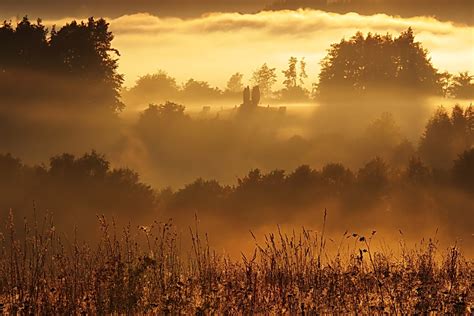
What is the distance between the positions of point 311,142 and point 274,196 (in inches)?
1807

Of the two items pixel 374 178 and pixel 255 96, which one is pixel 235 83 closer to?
pixel 255 96

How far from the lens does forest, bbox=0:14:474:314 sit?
1193 centimetres

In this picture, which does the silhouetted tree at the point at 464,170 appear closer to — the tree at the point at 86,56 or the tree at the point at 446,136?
the tree at the point at 446,136

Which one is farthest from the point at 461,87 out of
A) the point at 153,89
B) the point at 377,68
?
the point at 153,89

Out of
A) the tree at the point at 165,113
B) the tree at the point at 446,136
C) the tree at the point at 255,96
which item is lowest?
the tree at the point at 446,136

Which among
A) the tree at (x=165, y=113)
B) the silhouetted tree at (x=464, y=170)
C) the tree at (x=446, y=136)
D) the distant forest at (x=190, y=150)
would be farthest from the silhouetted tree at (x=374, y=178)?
the tree at (x=165, y=113)

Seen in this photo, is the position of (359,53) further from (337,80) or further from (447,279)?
(447,279)

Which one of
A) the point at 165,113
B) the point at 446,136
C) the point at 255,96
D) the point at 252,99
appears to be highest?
the point at 255,96

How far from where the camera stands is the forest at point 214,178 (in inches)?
470

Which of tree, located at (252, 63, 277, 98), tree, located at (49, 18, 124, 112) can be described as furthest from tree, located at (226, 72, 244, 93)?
tree, located at (49, 18, 124, 112)

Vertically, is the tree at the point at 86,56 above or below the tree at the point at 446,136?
above

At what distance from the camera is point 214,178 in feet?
272

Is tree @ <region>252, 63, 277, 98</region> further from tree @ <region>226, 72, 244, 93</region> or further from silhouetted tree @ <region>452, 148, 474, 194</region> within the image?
silhouetted tree @ <region>452, 148, 474, 194</region>

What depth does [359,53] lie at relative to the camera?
417ft
